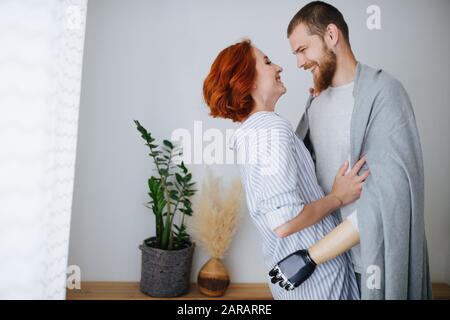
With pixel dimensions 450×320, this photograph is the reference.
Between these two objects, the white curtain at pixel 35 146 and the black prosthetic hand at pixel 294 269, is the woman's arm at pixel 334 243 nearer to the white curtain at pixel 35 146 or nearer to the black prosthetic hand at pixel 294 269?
the black prosthetic hand at pixel 294 269

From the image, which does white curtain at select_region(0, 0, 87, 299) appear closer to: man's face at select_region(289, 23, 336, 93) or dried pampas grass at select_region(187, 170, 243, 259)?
dried pampas grass at select_region(187, 170, 243, 259)

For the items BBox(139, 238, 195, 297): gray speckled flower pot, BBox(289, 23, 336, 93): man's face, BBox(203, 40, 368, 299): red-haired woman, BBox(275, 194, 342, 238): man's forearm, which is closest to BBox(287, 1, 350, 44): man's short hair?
BBox(289, 23, 336, 93): man's face

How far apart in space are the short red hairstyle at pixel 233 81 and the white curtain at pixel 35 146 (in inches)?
17.2

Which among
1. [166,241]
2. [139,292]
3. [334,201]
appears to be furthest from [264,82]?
[139,292]

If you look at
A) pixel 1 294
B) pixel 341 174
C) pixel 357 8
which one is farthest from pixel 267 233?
pixel 357 8

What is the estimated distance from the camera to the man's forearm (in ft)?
2.79

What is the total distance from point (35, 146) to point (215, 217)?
72 cm

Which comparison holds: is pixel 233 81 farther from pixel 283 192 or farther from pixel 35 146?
pixel 35 146

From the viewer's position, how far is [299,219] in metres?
0.85

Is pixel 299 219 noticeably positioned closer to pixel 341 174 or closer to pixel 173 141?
pixel 341 174

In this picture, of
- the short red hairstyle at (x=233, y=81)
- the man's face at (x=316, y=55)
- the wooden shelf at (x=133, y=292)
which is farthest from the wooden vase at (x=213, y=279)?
the man's face at (x=316, y=55)

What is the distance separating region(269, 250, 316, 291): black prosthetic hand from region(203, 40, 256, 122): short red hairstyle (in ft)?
1.41

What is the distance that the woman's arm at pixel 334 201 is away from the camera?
855mm

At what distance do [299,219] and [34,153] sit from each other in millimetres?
771
